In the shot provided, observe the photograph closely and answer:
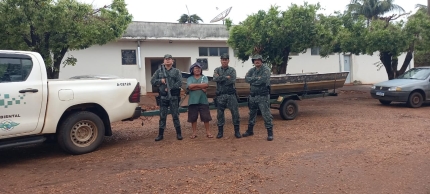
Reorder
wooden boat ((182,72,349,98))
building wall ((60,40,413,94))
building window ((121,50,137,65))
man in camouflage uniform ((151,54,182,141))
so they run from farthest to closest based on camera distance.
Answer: building window ((121,50,137,65))
building wall ((60,40,413,94))
wooden boat ((182,72,349,98))
man in camouflage uniform ((151,54,182,141))

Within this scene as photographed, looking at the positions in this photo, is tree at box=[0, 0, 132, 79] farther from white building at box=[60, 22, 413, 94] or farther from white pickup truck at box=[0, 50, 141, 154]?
white building at box=[60, 22, 413, 94]

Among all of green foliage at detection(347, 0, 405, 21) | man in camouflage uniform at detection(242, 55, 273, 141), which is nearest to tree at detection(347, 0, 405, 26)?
green foliage at detection(347, 0, 405, 21)

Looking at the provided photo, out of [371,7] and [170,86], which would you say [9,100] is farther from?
[371,7]

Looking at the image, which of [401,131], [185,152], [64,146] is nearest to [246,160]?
[185,152]

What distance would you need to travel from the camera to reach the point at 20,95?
17.8ft

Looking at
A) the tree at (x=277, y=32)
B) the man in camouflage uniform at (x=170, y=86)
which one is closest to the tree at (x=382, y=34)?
the tree at (x=277, y=32)

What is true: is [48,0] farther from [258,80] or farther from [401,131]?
[401,131]

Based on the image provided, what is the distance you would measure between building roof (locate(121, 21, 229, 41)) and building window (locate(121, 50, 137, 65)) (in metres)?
0.83

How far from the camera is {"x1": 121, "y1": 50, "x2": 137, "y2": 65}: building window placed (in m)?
17.4

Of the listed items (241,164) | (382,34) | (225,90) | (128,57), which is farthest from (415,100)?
(128,57)

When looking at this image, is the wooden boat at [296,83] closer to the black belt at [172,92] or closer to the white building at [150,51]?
the black belt at [172,92]

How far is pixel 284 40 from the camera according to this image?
1148cm

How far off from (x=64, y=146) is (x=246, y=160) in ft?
9.48

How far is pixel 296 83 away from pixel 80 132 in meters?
5.37
